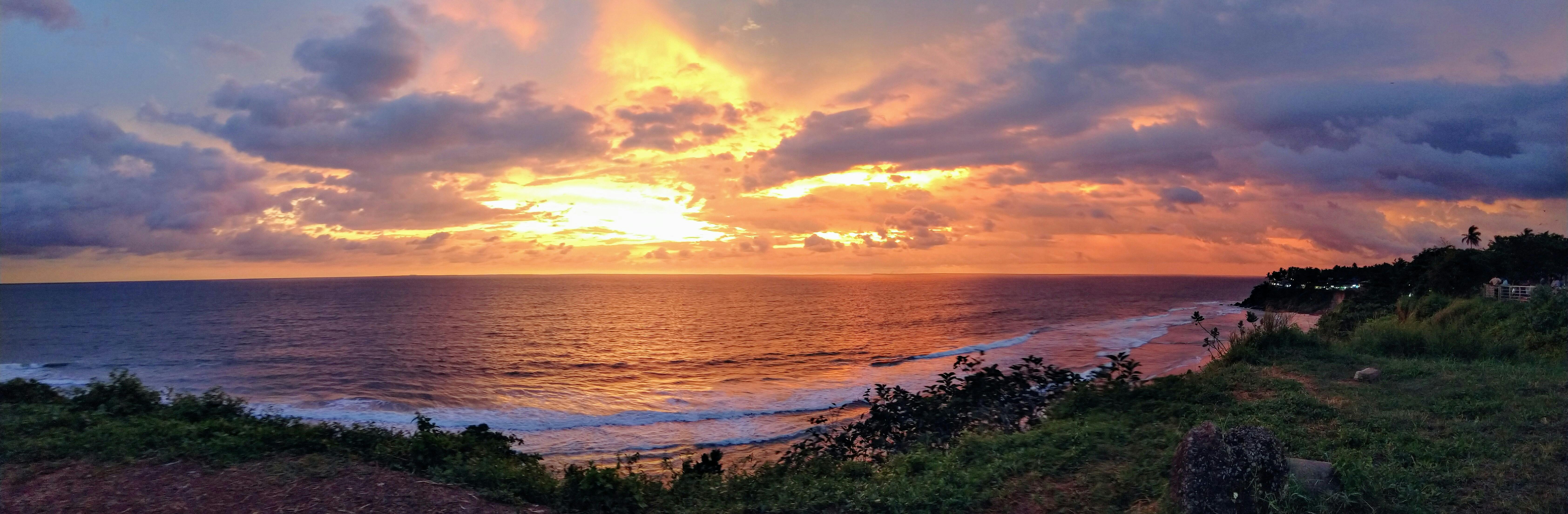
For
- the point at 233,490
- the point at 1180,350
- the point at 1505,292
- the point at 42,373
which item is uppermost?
the point at 1505,292

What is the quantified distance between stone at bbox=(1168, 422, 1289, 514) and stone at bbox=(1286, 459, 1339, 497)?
16cm

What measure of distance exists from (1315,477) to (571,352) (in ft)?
113

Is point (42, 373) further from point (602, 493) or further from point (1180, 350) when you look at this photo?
point (1180, 350)

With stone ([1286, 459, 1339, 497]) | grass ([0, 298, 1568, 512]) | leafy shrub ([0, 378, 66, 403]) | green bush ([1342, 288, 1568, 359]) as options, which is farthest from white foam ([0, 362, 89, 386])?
green bush ([1342, 288, 1568, 359])

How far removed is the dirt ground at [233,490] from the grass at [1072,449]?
31 centimetres

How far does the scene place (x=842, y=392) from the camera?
2281 centimetres

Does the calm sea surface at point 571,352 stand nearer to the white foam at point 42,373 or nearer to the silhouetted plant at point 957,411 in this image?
the white foam at point 42,373

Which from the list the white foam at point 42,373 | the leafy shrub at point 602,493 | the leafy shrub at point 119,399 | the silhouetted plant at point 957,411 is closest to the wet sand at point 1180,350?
the silhouetted plant at point 957,411

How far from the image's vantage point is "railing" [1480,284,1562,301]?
87.6 feet

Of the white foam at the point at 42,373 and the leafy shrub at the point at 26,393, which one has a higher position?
the leafy shrub at the point at 26,393

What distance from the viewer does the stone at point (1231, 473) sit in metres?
5.11

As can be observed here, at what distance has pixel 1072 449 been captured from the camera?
737 centimetres

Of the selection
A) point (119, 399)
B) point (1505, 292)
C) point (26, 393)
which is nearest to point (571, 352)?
point (26, 393)

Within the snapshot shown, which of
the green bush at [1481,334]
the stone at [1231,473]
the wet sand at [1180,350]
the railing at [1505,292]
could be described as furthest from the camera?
the railing at [1505,292]
